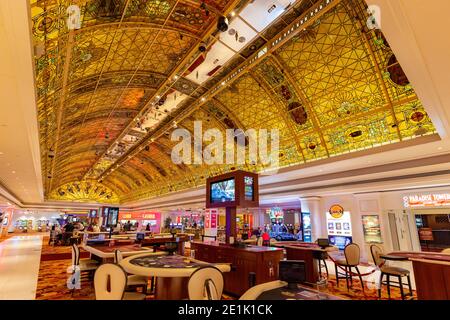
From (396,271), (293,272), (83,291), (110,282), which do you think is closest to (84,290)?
(83,291)

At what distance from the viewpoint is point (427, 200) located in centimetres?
937

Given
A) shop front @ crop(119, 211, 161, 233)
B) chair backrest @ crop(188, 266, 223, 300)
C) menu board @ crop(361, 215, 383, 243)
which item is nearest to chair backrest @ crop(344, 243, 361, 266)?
chair backrest @ crop(188, 266, 223, 300)

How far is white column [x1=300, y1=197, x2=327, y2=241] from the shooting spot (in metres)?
12.3

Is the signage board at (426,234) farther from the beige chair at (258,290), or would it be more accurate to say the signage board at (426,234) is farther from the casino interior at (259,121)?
the beige chair at (258,290)

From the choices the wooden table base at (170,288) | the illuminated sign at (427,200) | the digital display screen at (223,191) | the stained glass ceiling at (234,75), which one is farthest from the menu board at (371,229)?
the wooden table base at (170,288)

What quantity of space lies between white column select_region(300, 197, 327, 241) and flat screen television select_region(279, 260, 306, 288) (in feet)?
34.8

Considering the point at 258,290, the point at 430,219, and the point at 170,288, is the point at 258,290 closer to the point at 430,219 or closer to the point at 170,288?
the point at 170,288

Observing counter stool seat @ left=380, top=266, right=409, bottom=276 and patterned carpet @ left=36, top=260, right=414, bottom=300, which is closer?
counter stool seat @ left=380, top=266, right=409, bottom=276

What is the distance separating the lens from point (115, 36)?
18.7 ft

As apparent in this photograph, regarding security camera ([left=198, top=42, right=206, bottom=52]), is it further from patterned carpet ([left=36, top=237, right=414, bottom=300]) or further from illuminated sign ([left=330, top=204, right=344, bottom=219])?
illuminated sign ([left=330, top=204, right=344, bottom=219])

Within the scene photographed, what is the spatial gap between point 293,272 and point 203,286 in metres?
1.02

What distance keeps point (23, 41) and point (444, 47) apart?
486 centimetres
